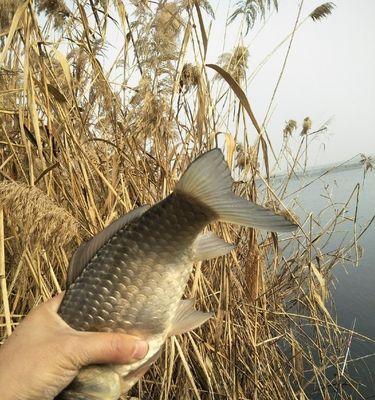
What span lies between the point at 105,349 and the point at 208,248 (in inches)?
15.7

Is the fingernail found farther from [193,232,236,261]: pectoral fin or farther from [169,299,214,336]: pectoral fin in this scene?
[193,232,236,261]: pectoral fin

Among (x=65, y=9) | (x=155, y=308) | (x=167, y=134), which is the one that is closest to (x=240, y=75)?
(x=167, y=134)

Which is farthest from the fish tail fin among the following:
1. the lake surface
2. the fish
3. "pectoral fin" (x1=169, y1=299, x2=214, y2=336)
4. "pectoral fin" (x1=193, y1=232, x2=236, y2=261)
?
the lake surface

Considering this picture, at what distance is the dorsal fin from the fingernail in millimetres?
278

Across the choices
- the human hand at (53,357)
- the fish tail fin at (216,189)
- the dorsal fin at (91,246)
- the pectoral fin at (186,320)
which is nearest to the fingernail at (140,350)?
the human hand at (53,357)

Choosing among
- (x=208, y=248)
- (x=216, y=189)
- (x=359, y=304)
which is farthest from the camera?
(x=359, y=304)

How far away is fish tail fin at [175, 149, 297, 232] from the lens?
1011 mm

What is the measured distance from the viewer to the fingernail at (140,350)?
1113 millimetres

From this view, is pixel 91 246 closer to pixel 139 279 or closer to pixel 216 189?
pixel 139 279

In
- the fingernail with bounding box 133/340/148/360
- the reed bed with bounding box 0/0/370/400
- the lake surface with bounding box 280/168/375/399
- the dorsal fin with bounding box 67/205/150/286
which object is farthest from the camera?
the lake surface with bounding box 280/168/375/399

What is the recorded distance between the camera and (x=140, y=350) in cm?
112

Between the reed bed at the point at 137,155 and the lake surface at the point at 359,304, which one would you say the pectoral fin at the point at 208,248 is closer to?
the reed bed at the point at 137,155

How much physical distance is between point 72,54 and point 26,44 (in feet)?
2.91

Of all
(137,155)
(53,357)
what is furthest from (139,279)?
(137,155)
